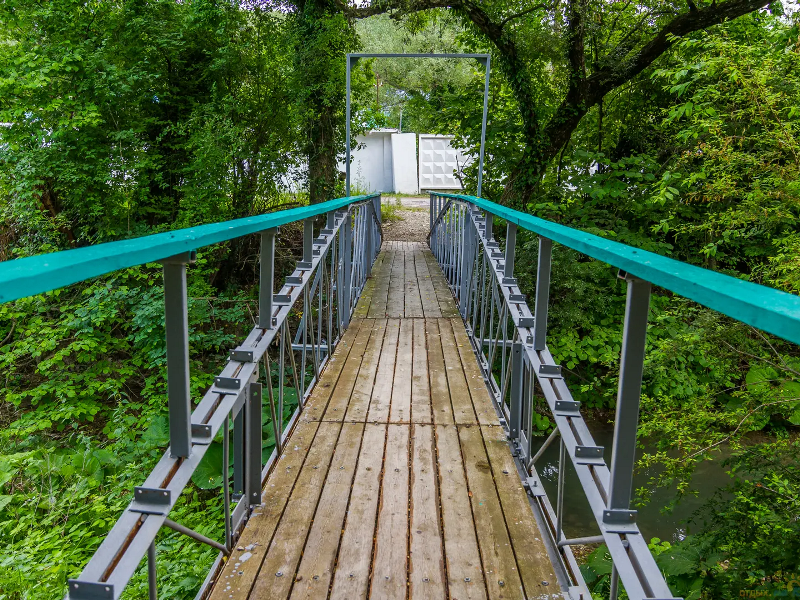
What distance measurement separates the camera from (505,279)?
295 centimetres

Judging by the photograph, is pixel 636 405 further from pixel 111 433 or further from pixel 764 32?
pixel 764 32

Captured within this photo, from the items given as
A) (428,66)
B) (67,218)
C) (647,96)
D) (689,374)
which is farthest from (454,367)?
(428,66)

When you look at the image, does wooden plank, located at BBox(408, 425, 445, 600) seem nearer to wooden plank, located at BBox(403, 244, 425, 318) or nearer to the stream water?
wooden plank, located at BBox(403, 244, 425, 318)

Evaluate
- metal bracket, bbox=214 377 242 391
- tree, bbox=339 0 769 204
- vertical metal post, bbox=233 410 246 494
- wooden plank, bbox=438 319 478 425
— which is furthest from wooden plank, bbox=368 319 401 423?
tree, bbox=339 0 769 204

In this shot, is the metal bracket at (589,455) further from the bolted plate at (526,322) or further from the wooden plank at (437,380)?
the wooden plank at (437,380)

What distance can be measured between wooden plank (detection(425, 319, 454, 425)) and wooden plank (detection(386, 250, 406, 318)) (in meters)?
0.47

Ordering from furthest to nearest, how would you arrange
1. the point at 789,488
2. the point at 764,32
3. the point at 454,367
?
1. the point at 764,32
2. the point at 454,367
3. the point at 789,488

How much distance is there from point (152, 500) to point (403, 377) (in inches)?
90.4

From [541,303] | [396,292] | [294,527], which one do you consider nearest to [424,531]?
[294,527]

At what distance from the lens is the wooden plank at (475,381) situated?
2922mm

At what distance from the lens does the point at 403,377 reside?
138 inches

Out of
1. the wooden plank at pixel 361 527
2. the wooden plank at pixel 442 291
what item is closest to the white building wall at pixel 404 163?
the wooden plank at pixel 442 291

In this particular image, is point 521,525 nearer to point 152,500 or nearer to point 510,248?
point 152,500

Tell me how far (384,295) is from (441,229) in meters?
2.34
